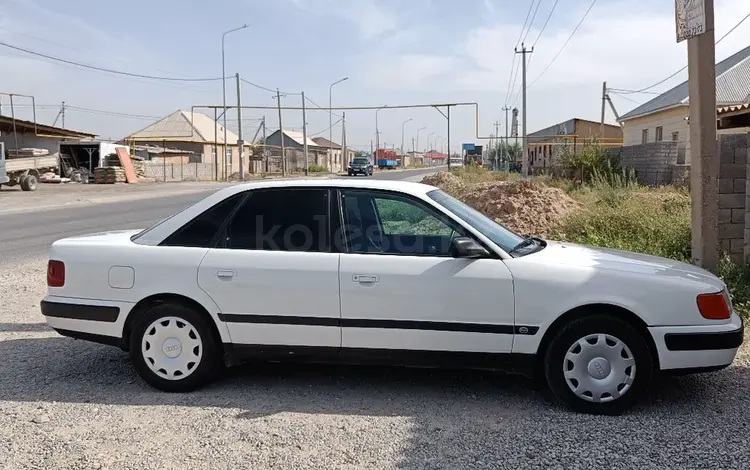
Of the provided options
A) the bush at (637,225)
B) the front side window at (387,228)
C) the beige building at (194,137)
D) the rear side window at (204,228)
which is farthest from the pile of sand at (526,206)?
the beige building at (194,137)

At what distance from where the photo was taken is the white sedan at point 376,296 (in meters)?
3.93

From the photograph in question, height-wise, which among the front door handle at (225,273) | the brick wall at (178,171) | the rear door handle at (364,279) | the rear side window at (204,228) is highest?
the brick wall at (178,171)

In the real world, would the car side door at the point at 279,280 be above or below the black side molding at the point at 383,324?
above

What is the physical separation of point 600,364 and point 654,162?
16.2 metres

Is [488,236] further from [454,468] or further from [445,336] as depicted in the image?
[454,468]

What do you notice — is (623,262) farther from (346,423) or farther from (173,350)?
(173,350)

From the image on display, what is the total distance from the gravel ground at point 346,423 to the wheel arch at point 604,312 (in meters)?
0.44

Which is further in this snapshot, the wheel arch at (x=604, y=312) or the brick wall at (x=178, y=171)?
the brick wall at (x=178, y=171)

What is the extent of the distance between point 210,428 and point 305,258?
1.23 meters

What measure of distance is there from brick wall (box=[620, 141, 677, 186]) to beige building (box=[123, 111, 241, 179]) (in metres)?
45.1

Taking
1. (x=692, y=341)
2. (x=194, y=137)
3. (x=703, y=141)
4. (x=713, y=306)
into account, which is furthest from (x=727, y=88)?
(x=194, y=137)

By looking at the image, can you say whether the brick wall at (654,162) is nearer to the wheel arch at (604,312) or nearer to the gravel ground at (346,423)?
the gravel ground at (346,423)

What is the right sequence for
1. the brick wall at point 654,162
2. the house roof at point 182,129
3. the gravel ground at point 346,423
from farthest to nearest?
the house roof at point 182,129 → the brick wall at point 654,162 → the gravel ground at point 346,423

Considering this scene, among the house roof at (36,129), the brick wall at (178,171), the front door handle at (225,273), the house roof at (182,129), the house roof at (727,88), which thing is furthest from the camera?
the house roof at (182,129)
